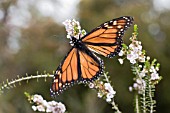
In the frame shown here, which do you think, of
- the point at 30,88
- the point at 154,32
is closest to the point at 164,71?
the point at 154,32

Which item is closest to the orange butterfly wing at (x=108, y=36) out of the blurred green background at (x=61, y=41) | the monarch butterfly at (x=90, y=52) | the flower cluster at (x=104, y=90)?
the monarch butterfly at (x=90, y=52)

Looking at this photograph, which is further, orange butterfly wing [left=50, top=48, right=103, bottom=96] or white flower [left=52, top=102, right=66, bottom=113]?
orange butterfly wing [left=50, top=48, right=103, bottom=96]

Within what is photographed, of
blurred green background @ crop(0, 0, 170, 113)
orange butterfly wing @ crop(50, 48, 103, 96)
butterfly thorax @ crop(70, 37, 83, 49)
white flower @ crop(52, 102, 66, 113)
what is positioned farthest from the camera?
blurred green background @ crop(0, 0, 170, 113)

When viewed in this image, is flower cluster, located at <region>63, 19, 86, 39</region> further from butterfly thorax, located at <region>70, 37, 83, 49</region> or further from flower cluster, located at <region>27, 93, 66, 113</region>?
flower cluster, located at <region>27, 93, 66, 113</region>

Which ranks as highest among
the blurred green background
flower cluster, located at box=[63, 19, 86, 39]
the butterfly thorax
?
the blurred green background

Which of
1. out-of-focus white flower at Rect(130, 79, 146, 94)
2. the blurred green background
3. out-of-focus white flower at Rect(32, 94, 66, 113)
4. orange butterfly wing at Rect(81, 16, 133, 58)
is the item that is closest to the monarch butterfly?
orange butterfly wing at Rect(81, 16, 133, 58)

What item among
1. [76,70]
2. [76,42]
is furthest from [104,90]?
[76,42]
